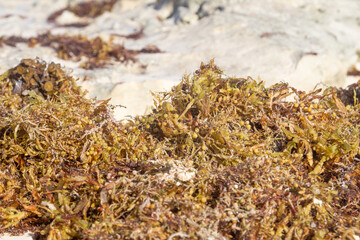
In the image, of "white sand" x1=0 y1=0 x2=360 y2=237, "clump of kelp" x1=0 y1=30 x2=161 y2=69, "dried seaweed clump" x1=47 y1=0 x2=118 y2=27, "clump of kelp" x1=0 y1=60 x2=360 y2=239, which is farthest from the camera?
"dried seaweed clump" x1=47 y1=0 x2=118 y2=27

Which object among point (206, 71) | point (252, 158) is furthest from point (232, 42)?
point (252, 158)

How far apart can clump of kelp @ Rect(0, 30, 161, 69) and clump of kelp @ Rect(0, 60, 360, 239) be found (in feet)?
8.84

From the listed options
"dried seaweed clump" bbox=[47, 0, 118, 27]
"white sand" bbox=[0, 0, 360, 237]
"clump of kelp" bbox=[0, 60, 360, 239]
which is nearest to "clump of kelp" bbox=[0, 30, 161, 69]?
"white sand" bbox=[0, 0, 360, 237]

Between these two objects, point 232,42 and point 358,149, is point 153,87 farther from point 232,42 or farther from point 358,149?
point 358,149

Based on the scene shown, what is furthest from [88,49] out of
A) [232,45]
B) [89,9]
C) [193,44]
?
[89,9]

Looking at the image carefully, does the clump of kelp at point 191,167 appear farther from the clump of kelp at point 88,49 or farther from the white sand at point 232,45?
the clump of kelp at point 88,49

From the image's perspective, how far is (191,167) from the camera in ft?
8.54

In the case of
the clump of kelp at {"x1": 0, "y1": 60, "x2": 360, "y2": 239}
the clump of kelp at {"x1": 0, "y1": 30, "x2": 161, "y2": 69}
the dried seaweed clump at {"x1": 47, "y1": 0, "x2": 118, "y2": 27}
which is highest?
the clump of kelp at {"x1": 0, "y1": 60, "x2": 360, "y2": 239}

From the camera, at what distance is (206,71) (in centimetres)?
327

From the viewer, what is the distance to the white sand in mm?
4871

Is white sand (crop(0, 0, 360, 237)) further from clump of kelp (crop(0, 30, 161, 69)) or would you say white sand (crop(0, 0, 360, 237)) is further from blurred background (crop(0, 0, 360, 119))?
clump of kelp (crop(0, 30, 161, 69))

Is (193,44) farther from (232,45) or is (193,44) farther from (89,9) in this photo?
(89,9)

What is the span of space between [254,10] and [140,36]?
262 cm

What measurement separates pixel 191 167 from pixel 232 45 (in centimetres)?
388
